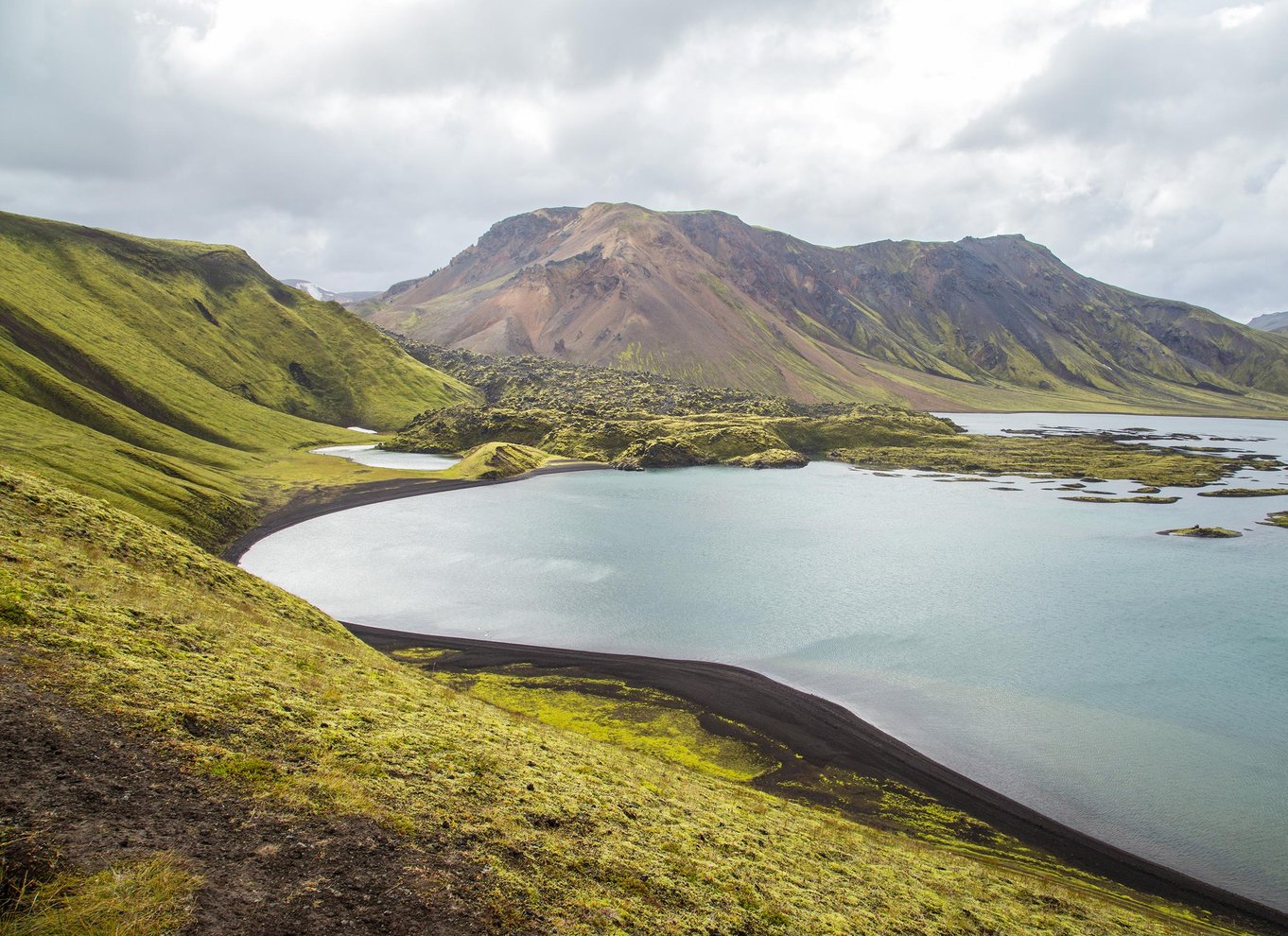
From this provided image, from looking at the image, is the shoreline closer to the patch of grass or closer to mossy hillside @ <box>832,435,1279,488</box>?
the patch of grass

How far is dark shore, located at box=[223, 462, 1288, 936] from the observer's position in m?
27.2

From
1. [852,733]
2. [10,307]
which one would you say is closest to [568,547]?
[852,733]

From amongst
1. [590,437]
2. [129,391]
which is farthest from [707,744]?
[129,391]

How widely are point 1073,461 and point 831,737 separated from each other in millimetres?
165340

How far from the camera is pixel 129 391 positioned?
443ft

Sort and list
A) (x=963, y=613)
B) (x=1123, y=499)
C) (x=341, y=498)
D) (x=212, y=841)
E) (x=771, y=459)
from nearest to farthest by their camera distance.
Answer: (x=212, y=841)
(x=963, y=613)
(x=341, y=498)
(x=1123, y=499)
(x=771, y=459)

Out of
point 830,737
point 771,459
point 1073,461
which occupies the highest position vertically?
point 1073,461

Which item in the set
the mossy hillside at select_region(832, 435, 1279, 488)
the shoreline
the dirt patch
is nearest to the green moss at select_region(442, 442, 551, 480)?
the shoreline

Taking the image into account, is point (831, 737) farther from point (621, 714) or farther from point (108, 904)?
point (108, 904)

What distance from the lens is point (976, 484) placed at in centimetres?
14475

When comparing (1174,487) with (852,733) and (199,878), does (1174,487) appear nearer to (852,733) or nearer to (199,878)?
(852,733)

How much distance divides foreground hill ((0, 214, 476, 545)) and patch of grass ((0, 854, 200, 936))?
70.6 metres

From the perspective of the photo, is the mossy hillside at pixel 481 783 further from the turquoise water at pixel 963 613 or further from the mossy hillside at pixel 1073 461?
the mossy hillside at pixel 1073 461

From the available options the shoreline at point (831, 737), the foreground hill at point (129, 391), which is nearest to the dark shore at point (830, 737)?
the shoreline at point (831, 737)
